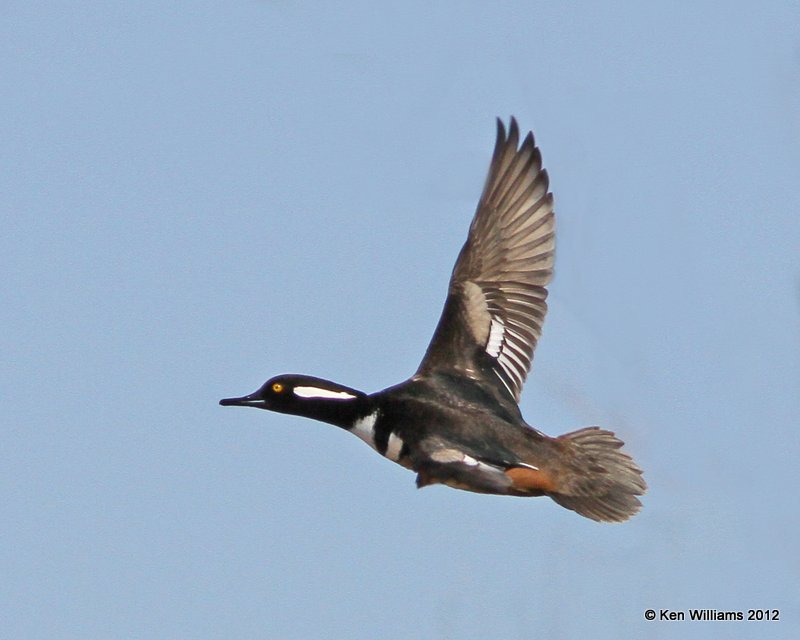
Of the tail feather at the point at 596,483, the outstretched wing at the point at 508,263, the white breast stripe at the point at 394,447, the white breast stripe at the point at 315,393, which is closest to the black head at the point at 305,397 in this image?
the white breast stripe at the point at 315,393

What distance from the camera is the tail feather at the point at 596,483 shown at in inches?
668

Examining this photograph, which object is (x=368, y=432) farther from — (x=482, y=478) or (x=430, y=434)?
(x=482, y=478)

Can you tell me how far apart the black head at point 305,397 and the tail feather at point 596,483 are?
2096mm

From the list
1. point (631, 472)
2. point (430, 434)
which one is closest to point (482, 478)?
point (430, 434)

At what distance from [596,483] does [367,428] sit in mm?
2257

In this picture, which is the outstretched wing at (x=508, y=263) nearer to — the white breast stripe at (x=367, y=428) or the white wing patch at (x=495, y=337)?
the white wing patch at (x=495, y=337)

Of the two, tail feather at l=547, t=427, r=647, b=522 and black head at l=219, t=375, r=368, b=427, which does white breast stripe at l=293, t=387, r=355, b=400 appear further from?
tail feather at l=547, t=427, r=647, b=522

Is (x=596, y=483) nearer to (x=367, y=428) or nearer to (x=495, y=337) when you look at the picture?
(x=495, y=337)

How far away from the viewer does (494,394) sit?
17578 mm

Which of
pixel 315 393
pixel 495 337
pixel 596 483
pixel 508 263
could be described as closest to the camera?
pixel 596 483

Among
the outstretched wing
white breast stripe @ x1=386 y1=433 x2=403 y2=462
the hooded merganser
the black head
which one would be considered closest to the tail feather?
the hooded merganser

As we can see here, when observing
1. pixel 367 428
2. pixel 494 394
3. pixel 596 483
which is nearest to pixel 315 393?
pixel 367 428

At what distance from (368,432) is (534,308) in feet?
8.56

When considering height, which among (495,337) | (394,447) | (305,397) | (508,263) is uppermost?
(508,263)
